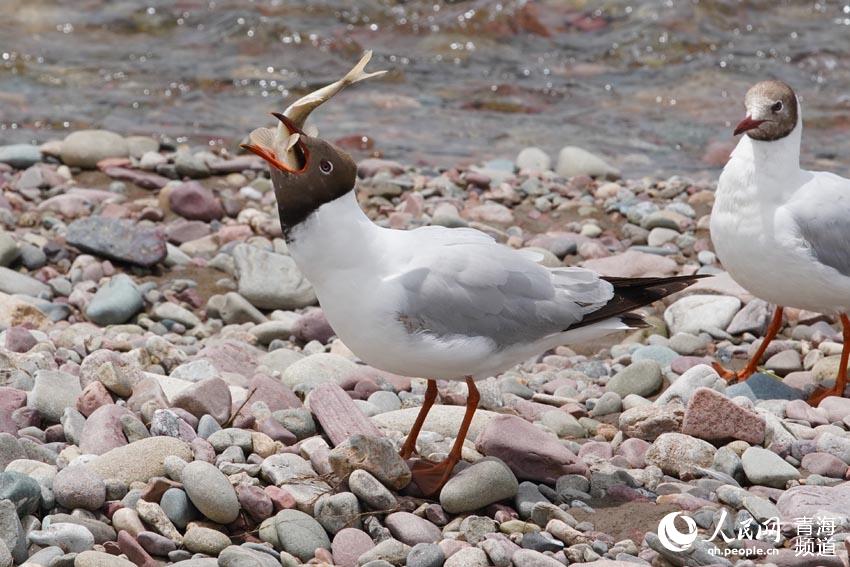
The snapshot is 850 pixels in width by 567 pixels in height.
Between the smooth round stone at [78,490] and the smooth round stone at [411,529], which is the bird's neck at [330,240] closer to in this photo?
the smooth round stone at [411,529]

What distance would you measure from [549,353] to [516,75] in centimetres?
724

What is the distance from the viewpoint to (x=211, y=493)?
3.86 m

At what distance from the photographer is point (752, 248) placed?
17.6 feet

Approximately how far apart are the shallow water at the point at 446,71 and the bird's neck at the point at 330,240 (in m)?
5.76

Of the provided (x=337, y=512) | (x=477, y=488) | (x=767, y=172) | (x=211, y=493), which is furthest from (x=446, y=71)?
(x=211, y=493)

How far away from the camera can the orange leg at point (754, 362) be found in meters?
5.72

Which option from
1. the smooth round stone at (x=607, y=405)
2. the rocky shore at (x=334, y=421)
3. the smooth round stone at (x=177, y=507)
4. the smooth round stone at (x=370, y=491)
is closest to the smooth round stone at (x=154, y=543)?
the rocky shore at (x=334, y=421)

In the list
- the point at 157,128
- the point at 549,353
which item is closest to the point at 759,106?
the point at 549,353

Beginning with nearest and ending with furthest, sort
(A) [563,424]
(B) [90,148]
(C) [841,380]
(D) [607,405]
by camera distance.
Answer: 1. (A) [563,424]
2. (D) [607,405]
3. (C) [841,380]
4. (B) [90,148]

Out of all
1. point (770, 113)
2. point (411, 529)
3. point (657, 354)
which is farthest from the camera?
point (657, 354)

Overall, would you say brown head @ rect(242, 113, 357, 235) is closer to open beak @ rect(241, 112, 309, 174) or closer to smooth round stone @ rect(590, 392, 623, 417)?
open beak @ rect(241, 112, 309, 174)

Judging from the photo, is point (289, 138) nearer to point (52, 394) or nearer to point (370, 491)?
point (370, 491)

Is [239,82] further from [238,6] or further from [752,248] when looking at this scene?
[752,248]

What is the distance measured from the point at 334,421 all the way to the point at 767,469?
1617 millimetres
